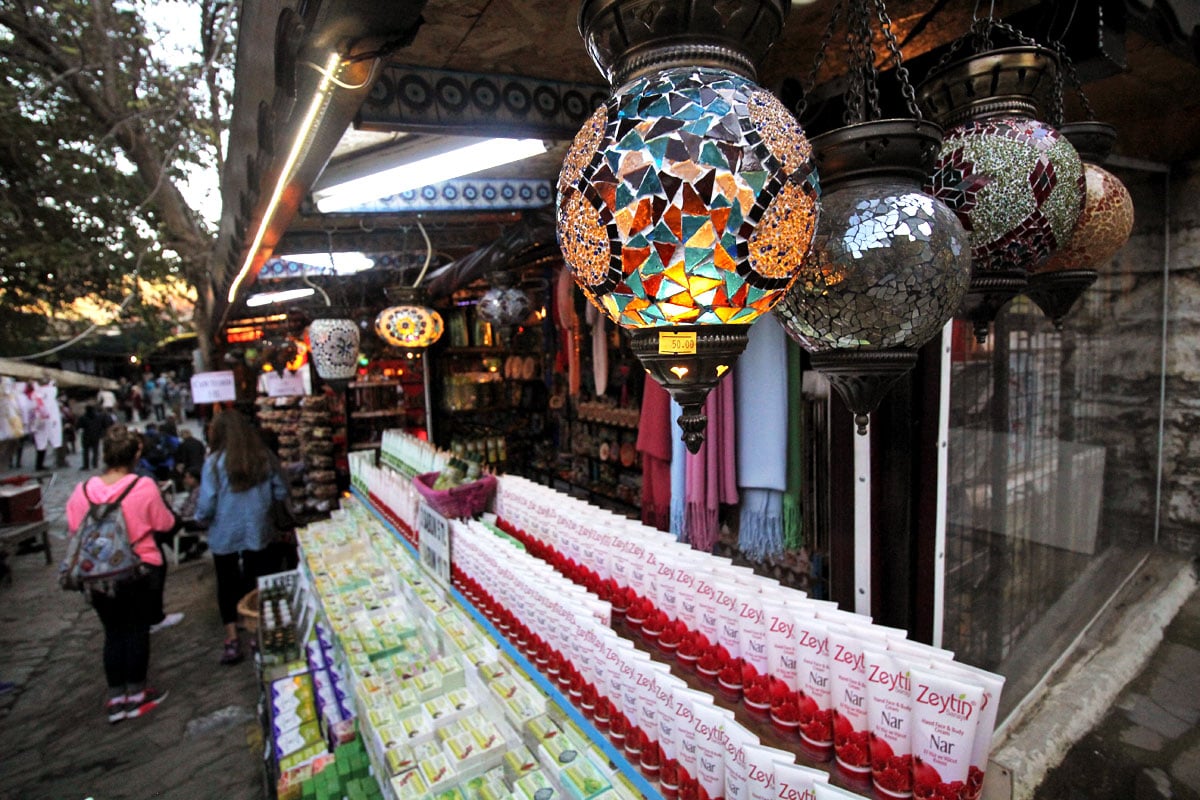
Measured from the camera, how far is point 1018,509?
9.71 ft

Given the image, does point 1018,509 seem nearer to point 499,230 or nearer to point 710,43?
point 710,43

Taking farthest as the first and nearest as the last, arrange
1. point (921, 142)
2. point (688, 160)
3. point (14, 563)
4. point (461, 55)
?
point (14, 563), point (461, 55), point (921, 142), point (688, 160)

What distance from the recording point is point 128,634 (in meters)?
4.00

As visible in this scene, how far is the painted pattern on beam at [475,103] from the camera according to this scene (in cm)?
191

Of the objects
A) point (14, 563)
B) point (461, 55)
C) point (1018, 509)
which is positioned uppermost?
point (461, 55)

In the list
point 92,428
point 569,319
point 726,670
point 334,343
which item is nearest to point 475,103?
point 726,670

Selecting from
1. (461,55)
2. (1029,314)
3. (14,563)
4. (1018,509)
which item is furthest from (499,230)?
(14,563)

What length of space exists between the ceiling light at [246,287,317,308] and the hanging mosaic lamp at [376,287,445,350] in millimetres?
3462

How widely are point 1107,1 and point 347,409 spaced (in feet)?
27.1

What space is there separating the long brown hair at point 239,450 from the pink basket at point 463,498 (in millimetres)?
2555

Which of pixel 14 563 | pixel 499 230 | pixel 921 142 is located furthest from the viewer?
pixel 14 563

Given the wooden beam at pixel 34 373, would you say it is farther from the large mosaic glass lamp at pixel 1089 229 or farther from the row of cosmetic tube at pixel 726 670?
the large mosaic glass lamp at pixel 1089 229

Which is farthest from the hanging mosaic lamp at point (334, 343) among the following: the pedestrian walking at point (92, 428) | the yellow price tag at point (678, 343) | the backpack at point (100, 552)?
the pedestrian walking at point (92, 428)

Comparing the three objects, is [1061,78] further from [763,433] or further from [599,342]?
[599,342]
